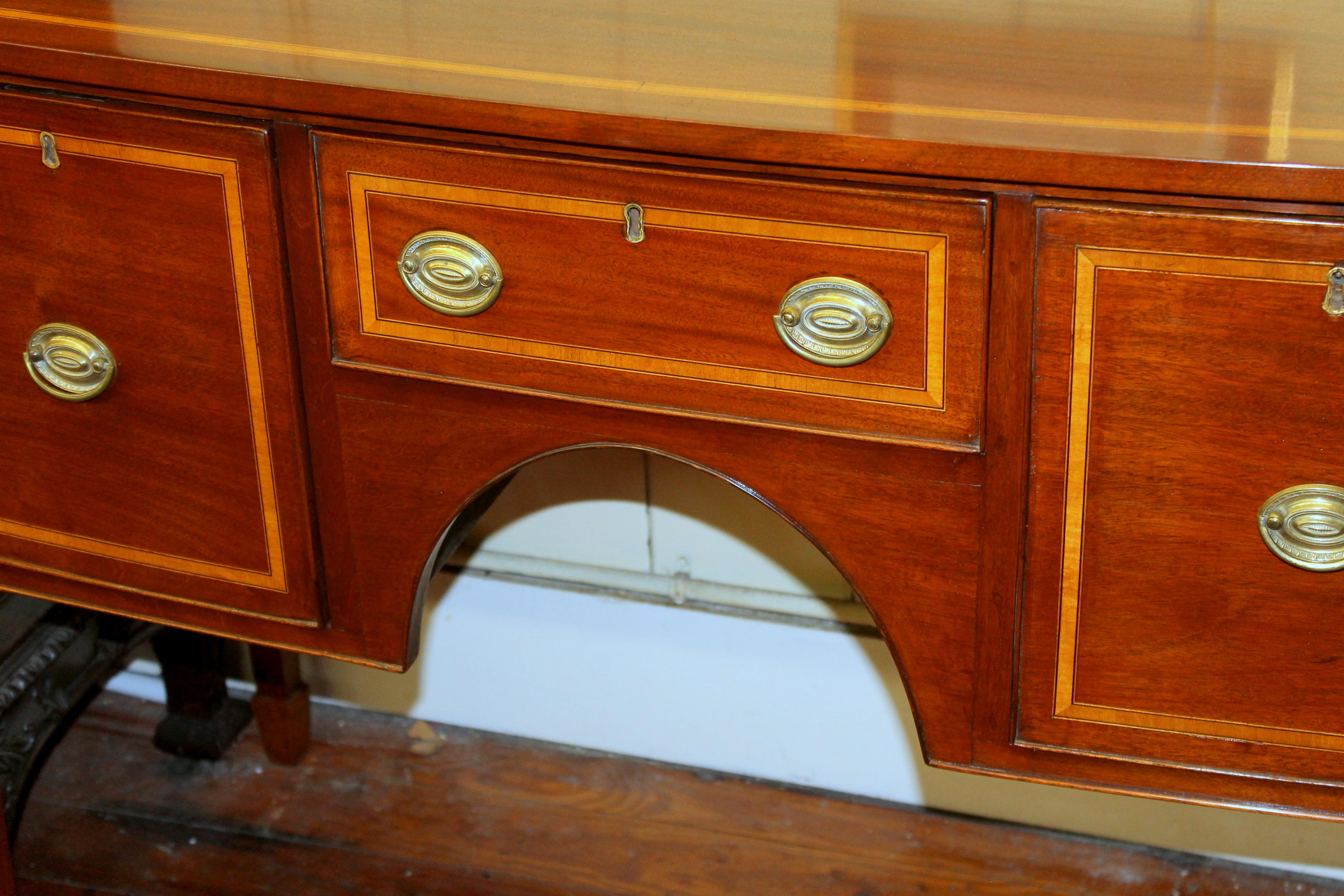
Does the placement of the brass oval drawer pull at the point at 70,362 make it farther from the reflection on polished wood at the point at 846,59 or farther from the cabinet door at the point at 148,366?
the reflection on polished wood at the point at 846,59

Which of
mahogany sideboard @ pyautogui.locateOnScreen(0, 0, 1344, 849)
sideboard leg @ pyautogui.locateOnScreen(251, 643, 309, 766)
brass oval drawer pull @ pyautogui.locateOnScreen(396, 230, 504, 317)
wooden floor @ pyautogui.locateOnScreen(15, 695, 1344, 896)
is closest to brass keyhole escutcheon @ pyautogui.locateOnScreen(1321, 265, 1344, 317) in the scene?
mahogany sideboard @ pyautogui.locateOnScreen(0, 0, 1344, 849)

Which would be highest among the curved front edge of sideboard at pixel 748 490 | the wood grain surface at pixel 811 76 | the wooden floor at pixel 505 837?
the wood grain surface at pixel 811 76

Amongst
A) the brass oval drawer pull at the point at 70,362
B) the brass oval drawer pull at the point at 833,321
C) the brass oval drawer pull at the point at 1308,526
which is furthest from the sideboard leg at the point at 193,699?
the brass oval drawer pull at the point at 1308,526

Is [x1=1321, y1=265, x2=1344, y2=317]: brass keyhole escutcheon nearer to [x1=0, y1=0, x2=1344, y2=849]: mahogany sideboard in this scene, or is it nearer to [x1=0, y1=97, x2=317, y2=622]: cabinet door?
[x1=0, y1=0, x2=1344, y2=849]: mahogany sideboard

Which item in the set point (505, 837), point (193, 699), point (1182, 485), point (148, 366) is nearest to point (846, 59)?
point (1182, 485)

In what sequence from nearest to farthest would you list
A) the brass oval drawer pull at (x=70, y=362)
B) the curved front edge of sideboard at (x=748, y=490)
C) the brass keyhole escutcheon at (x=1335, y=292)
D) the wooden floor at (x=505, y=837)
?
the brass keyhole escutcheon at (x=1335, y=292)
the curved front edge of sideboard at (x=748, y=490)
the brass oval drawer pull at (x=70, y=362)
the wooden floor at (x=505, y=837)

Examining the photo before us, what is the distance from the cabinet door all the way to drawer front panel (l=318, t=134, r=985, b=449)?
0.06 metres

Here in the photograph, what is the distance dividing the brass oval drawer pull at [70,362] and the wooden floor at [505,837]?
0.64 meters

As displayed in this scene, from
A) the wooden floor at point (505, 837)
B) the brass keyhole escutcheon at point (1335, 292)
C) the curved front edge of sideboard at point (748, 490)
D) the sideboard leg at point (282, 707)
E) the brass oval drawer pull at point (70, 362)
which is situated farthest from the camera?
the sideboard leg at point (282, 707)

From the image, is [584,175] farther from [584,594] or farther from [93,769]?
[93,769]

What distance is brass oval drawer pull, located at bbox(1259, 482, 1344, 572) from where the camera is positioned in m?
0.69

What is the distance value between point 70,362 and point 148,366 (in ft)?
0.17

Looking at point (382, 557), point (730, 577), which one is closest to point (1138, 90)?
point (382, 557)

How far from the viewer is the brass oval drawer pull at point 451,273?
766 mm
